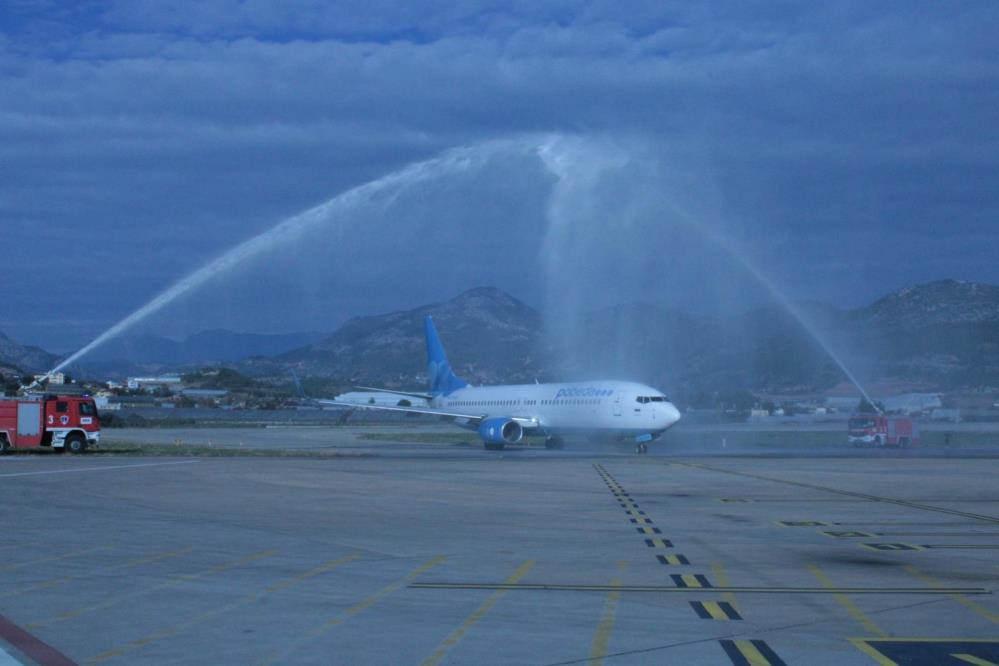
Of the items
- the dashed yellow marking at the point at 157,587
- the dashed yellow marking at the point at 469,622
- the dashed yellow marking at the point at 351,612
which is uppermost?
the dashed yellow marking at the point at 157,587

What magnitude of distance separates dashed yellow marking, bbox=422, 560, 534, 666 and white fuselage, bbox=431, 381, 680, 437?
4511cm

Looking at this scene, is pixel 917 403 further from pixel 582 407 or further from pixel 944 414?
pixel 582 407

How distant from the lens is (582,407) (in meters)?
65.3

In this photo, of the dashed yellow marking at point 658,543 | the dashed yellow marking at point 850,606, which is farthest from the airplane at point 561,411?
the dashed yellow marking at point 850,606

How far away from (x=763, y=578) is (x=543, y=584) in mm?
3447

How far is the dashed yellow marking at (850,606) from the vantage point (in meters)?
12.7

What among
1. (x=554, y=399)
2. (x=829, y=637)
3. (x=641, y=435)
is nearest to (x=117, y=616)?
(x=829, y=637)

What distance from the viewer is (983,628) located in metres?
12.6

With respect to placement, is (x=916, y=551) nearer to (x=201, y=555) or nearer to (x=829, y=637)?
(x=829, y=637)

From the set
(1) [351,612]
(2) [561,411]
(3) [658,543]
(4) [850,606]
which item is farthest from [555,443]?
(1) [351,612]

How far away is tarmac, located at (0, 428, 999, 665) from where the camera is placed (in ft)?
38.8

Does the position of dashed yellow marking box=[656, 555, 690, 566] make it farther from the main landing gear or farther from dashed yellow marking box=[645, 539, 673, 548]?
the main landing gear

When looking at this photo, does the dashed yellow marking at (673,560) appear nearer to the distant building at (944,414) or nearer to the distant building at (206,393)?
the distant building at (944,414)

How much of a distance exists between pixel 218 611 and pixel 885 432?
208 ft
